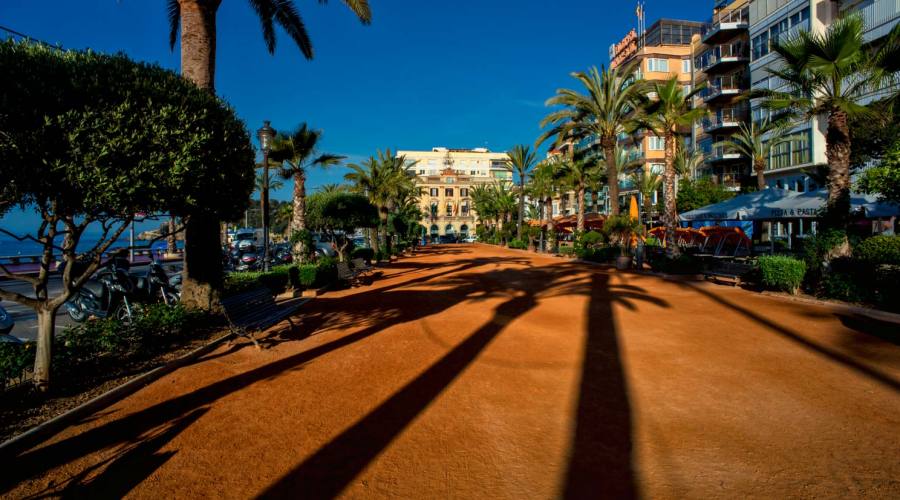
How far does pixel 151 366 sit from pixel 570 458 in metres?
5.62

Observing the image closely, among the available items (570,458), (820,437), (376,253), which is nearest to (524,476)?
(570,458)

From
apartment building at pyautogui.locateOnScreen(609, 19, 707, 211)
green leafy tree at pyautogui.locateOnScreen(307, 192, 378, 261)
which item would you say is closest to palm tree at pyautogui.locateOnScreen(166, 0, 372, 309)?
green leafy tree at pyautogui.locateOnScreen(307, 192, 378, 261)

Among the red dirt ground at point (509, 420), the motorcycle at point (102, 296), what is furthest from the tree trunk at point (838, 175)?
the motorcycle at point (102, 296)

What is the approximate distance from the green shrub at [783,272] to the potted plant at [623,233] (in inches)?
319

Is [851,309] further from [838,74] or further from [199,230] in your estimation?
[199,230]

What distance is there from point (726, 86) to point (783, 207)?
25904mm

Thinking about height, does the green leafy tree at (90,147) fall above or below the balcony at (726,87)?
below

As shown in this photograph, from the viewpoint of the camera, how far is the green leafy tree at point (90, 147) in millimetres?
4328

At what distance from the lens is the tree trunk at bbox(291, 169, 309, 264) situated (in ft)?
58.2

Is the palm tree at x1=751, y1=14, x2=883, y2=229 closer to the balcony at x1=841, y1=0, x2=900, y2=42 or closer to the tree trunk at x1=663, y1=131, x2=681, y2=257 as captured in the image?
the tree trunk at x1=663, y1=131, x2=681, y2=257

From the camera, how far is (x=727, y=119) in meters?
37.9

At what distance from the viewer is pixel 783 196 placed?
19297 millimetres

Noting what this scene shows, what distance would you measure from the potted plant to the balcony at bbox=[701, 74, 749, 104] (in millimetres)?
22370

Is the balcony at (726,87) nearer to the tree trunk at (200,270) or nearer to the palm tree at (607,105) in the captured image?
the palm tree at (607,105)
